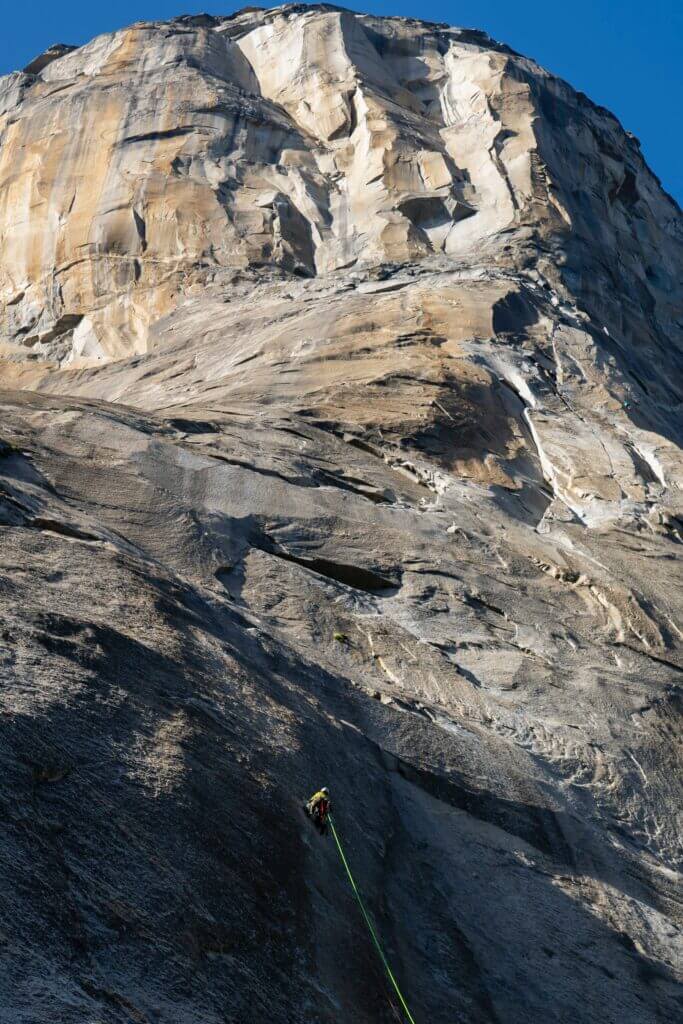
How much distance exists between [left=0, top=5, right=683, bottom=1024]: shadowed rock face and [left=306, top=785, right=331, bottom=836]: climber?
153 mm

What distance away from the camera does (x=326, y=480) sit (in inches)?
769

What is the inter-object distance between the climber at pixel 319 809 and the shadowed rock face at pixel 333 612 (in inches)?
6.0

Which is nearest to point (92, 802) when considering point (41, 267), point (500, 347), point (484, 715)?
point (484, 715)

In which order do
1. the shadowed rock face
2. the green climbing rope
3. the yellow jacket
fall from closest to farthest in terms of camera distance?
the shadowed rock face, the green climbing rope, the yellow jacket

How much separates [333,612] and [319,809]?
5.34 metres

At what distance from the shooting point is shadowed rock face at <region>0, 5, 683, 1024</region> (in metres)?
8.54

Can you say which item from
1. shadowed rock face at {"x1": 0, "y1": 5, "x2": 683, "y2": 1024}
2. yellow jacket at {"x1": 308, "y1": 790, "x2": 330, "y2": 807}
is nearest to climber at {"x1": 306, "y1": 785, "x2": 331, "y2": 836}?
yellow jacket at {"x1": 308, "y1": 790, "x2": 330, "y2": 807}

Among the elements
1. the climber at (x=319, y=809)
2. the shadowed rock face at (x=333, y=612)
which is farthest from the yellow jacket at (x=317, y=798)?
the shadowed rock face at (x=333, y=612)

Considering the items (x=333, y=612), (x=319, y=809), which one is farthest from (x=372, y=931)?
(x=333, y=612)

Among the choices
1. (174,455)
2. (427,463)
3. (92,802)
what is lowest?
(92,802)

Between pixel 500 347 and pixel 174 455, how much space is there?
41.9 feet

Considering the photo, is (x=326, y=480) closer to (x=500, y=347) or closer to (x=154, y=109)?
(x=500, y=347)

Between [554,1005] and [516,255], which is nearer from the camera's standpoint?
[554,1005]

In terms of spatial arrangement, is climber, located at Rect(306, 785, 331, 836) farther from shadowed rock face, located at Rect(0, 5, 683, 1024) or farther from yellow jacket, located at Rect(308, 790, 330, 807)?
shadowed rock face, located at Rect(0, 5, 683, 1024)
